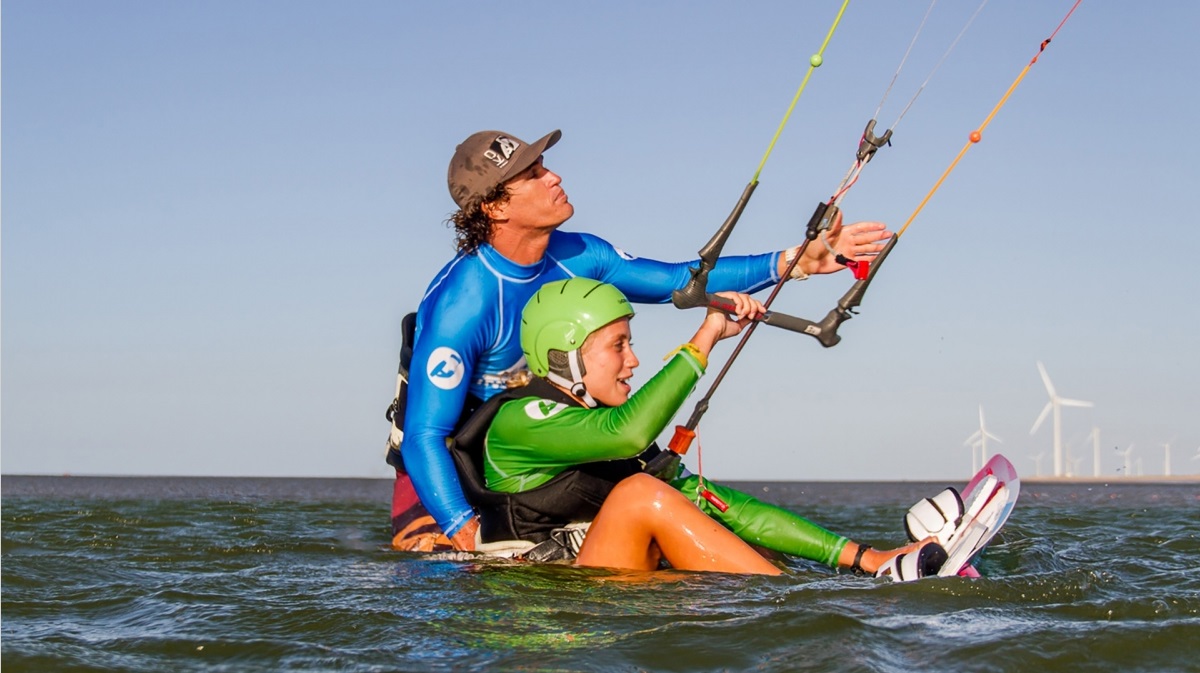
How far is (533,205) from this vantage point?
292 inches

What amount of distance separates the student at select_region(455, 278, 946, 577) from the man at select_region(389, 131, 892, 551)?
88 centimetres

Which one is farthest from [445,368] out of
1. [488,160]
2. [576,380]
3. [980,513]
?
[980,513]

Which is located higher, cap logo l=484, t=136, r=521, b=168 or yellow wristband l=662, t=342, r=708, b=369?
cap logo l=484, t=136, r=521, b=168

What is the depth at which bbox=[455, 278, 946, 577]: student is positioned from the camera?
216 inches

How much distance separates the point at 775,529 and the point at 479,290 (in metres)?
2.21

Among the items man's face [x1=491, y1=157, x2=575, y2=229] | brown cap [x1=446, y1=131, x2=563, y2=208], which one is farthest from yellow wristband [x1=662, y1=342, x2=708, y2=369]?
brown cap [x1=446, y1=131, x2=563, y2=208]

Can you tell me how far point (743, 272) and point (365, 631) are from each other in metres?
4.23

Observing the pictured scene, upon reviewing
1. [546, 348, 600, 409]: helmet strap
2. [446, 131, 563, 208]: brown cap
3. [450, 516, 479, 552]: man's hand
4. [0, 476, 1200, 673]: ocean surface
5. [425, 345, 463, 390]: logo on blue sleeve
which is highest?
[446, 131, 563, 208]: brown cap

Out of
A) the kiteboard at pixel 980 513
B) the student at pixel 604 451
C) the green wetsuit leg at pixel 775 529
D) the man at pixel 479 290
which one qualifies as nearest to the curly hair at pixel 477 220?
the man at pixel 479 290

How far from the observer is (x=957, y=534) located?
6016 mm

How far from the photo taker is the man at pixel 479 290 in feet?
23.5

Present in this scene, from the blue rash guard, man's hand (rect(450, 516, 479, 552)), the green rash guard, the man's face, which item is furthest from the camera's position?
the man's face

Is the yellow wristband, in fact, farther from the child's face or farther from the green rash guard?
the child's face

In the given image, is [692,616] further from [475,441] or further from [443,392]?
[443,392]
